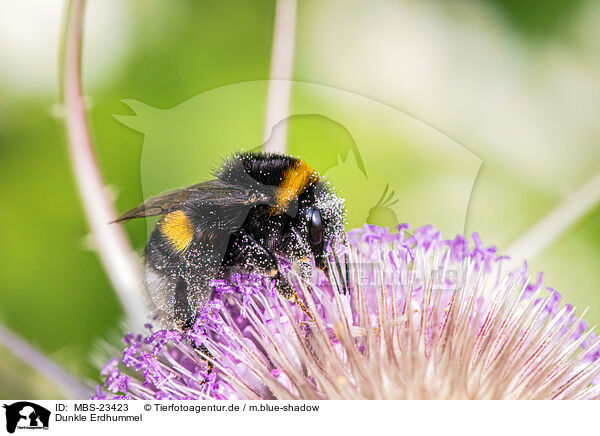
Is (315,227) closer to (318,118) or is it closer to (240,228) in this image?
(240,228)

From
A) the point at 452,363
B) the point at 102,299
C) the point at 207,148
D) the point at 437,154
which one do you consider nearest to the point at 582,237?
the point at 437,154

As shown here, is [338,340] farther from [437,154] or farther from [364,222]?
[437,154]
